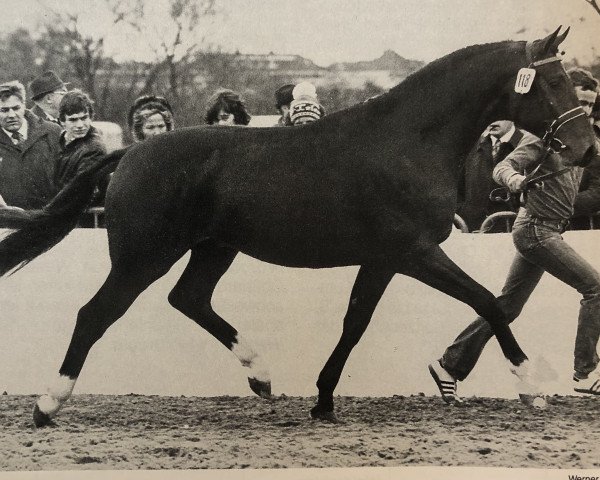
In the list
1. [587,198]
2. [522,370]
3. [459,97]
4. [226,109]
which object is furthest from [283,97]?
[522,370]

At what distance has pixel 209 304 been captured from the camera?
3.34 m

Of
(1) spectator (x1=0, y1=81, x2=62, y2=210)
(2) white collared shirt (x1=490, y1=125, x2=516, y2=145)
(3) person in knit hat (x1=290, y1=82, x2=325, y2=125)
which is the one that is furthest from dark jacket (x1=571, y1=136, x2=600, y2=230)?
(1) spectator (x1=0, y1=81, x2=62, y2=210)

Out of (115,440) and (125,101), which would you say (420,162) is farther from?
(115,440)

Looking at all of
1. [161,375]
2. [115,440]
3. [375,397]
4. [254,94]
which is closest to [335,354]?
[375,397]

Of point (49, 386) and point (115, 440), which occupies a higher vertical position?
point (49, 386)

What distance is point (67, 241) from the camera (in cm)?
341

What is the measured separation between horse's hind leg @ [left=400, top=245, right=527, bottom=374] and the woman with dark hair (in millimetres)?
1061

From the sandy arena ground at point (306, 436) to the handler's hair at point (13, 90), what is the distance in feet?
4.63

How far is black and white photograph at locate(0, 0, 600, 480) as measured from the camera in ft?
9.92

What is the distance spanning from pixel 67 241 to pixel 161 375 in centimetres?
74

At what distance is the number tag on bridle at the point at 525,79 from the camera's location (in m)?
2.91

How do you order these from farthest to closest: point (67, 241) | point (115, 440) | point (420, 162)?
point (67, 241) < point (115, 440) < point (420, 162)

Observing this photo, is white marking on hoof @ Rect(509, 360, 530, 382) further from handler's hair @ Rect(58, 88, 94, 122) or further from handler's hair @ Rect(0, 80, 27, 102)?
handler's hair @ Rect(0, 80, 27, 102)

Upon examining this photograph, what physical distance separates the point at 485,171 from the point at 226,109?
119cm
